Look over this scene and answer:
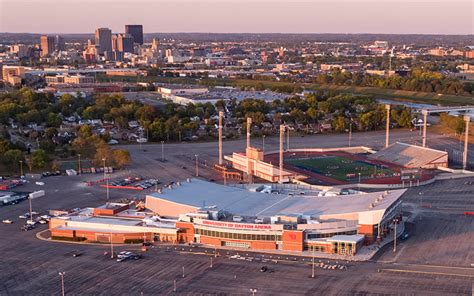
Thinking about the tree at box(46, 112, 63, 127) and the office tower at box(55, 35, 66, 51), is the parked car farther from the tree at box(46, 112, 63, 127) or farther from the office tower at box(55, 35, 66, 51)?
the office tower at box(55, 35, 66, 51)

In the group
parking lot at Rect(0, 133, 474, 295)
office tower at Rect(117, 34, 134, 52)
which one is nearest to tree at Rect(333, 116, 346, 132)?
parking lot at Rect(0, 133, 474, 295)

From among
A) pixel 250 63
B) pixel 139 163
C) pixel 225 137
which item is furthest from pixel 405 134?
pixel 250 63

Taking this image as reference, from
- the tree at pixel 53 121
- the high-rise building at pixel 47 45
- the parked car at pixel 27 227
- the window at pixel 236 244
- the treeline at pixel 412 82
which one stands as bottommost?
the parked car at pixel 27 227

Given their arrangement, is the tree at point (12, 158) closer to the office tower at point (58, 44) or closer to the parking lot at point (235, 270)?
the parking lot at point (235, 270)

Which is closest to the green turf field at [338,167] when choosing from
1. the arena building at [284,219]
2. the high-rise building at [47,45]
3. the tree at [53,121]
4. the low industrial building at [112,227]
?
the arena building at [284,219]

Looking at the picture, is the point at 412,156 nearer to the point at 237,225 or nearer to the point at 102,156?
the point at 237,225

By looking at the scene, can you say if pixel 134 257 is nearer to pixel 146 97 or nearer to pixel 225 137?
pixel 225 137
